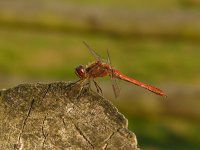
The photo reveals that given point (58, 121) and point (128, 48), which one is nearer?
point (58, 121)

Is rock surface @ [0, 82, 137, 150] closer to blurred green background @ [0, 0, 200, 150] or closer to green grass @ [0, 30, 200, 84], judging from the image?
blurred green background @ [0, 0, 200, 150]

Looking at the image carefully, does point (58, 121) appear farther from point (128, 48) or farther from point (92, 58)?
point (128, 48)

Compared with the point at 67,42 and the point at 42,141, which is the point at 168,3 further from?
the point at 42,141

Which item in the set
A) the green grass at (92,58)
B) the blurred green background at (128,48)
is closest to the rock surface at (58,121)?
the blurred green background at (128,48)

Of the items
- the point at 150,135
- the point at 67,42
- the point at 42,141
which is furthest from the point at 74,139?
the point at 67,42

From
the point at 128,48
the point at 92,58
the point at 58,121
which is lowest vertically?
the point at 58,121

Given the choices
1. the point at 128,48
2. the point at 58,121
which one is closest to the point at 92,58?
the point at 128,48

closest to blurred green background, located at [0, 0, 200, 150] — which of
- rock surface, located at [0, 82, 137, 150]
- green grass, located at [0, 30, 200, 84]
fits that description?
green grass, located at [0, 30, 200, 84]
